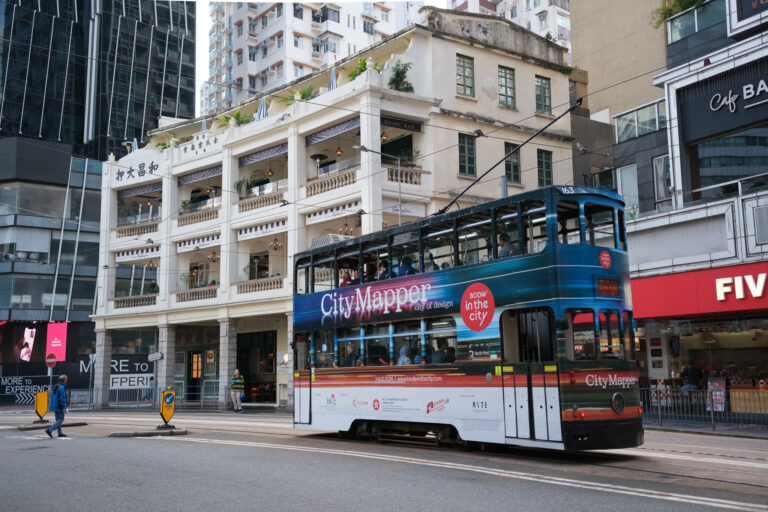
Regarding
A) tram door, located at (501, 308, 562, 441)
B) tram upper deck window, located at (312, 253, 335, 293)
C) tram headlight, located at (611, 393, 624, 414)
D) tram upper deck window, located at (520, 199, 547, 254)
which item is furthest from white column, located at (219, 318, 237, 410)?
tram headlight, located at (611, 393, 624, 414)

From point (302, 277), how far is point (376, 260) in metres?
2.80

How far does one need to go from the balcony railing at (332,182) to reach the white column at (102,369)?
16.8m

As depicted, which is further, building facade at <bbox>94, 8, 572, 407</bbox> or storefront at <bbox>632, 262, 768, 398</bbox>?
building facade at <bbox>94, 8, 572, 407</bbox>

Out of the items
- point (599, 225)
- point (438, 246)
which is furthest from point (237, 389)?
point (599, 225)

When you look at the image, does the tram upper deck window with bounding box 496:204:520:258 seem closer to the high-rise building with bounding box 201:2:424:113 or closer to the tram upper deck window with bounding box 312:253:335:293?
the tram upper deck window with bounding box 312:253:335:293

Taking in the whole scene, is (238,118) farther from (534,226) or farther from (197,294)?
(534,226)

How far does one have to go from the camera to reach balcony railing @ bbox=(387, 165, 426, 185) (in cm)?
2888

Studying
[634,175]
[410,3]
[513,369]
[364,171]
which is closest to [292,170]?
[364,171]

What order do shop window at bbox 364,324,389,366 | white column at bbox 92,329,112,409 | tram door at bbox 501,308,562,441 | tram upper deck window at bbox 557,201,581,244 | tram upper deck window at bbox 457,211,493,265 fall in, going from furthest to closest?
white column at bbox 92,329,112,409 → shop window at bbox 364,324,389,366 → tram upper deck window at bbox 457,211,493,265 → tram upper deck window at bbox 557,201,581,244 → tram door at bbox 501,308,562,441

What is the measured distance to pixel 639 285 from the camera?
78.3 ft

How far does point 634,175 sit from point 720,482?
2059 centimetres

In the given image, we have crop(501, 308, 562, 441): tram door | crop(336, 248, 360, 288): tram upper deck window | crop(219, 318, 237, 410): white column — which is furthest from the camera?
crop(219, 318, 237, 410): white column

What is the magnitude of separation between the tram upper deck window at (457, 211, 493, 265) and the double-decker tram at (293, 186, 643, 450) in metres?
0.02

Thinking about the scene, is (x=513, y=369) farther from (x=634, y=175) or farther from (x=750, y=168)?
(x=634, y=175)
